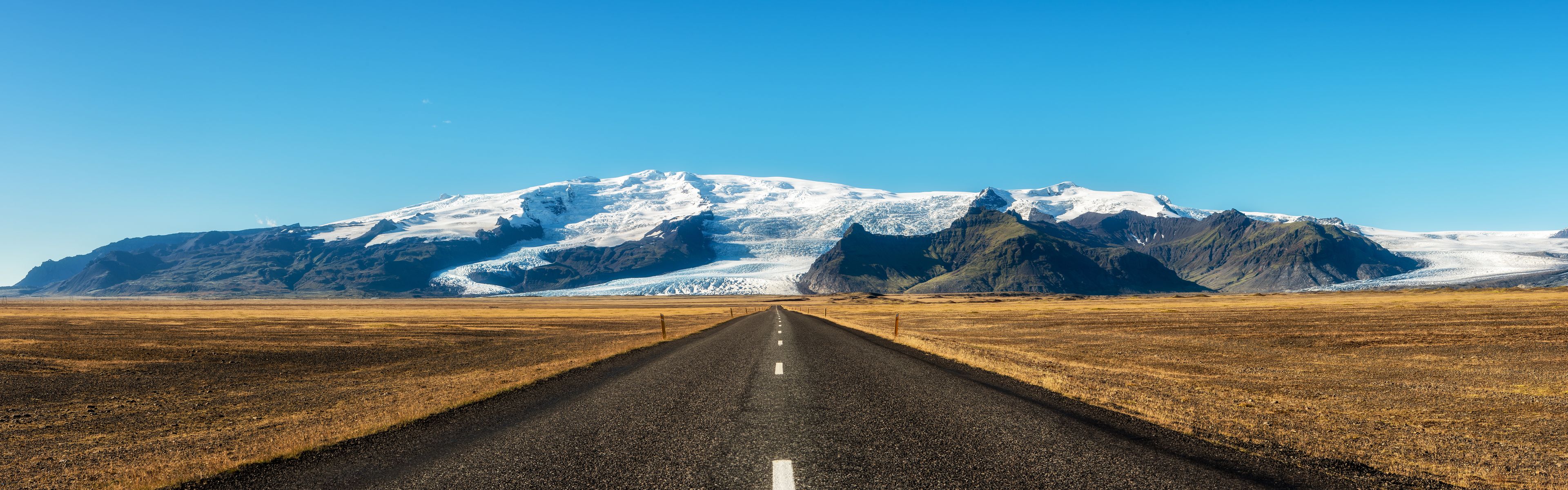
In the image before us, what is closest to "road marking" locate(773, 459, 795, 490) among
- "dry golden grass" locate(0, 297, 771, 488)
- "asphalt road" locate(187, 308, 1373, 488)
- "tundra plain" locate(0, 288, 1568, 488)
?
"asphalt road" locate(187, 308, 1373, 488)

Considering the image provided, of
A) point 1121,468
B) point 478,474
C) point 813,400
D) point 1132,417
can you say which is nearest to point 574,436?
point 478,474

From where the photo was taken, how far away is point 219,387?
19.1 meters

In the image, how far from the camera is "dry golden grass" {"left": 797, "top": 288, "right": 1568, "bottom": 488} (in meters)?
9.68

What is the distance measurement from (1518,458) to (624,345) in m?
28.7

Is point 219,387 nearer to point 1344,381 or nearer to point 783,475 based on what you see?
point 783,475

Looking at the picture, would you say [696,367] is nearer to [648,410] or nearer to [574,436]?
[648,410]

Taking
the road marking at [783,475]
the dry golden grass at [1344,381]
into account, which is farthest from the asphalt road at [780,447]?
the dry golden grass at [1344,381]

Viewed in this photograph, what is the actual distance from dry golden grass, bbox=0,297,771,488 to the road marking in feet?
22.1

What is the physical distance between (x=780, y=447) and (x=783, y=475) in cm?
144

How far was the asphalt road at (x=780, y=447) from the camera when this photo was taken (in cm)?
798

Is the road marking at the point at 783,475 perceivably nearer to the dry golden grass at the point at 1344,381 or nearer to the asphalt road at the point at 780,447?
the asphalt road at the point at 780,447

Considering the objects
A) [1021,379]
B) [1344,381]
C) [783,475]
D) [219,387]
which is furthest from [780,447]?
[219,387]

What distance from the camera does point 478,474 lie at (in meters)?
8.35

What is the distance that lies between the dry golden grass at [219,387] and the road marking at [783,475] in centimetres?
674
